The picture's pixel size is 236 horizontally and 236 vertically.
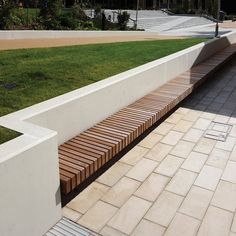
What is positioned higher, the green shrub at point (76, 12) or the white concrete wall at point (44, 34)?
the green shrub at point (76, 12)

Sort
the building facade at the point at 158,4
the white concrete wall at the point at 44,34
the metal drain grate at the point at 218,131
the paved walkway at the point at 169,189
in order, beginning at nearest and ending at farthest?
the paved walkway at the point at 169,189
the metal drain grate at the point at 218,131
the white concrete wall at the point at 44,34
the building facade at the point at 158,4

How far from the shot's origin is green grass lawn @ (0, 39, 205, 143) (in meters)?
5.04

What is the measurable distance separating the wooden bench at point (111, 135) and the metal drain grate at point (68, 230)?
1.22ft

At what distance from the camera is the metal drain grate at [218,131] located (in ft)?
19.2

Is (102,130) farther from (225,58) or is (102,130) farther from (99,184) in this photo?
(225,58)

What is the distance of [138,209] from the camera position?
3.81 metres

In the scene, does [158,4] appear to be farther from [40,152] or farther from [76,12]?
[40,152]

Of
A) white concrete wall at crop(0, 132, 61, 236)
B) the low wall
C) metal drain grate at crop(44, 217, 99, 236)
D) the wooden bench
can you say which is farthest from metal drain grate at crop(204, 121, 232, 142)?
white concrete wall at crop(0, 132, 61, 236)

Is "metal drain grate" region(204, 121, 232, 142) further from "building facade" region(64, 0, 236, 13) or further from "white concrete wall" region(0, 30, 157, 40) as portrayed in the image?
"building facade" region(64, 0, 236, 13)

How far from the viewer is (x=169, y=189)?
422cm

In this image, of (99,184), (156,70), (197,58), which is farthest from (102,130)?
(197,58)

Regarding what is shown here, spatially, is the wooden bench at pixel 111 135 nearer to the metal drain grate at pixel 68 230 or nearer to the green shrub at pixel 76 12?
the metal drain grate at pixel 68 230

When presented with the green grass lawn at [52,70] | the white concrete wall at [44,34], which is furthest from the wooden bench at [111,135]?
the white concrete wall at [44,34]

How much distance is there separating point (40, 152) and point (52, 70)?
353cm
